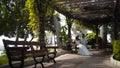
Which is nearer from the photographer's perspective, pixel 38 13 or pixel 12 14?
pixel 38 13

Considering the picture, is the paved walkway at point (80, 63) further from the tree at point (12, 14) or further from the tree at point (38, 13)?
the tree at point (12, 14)

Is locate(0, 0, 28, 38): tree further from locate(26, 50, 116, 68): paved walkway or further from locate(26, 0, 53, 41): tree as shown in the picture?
locate(26, 50, 116, 68): paved walkway

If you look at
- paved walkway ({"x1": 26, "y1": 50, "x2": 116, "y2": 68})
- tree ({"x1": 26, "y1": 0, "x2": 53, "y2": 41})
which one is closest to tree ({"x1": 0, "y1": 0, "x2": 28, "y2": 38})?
tree ({"x1": 26, "y1": 0, "x2": 53, "y2": 41})

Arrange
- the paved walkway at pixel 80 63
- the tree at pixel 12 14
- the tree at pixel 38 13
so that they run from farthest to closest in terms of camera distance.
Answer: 1. the tree at pixel 12 14
2. the tree at pixel 38 13
3. the paved walkway at pixel 80 63

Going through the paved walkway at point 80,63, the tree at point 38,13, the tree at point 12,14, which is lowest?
the paved walkway at point 80,63

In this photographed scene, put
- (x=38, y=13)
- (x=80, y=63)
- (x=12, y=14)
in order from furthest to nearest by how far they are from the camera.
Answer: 1. (x=12, y=14)
2. (x=38, y=13)
3. (x=80, y=63)

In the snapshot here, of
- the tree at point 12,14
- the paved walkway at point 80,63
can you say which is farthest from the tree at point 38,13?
the tree at point 12,14

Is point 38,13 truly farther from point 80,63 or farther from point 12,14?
point 12,14

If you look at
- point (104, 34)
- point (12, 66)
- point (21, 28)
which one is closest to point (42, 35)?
point (12, 66)

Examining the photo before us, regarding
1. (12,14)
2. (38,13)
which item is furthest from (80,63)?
(12,14)

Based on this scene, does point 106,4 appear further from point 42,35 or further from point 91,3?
point 42,35

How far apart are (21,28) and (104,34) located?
1337 centimetres

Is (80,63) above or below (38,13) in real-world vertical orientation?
below

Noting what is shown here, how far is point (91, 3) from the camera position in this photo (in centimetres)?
2503
